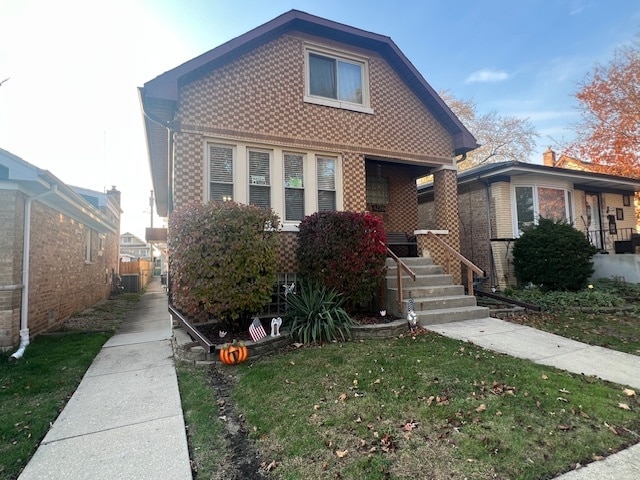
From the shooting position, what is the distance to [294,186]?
784cm

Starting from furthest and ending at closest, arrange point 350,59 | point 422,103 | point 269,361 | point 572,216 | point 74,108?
point 74,108
point 572,216
point 422,103
point 350,59
point 269,361

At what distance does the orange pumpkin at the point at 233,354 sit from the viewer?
4.69m

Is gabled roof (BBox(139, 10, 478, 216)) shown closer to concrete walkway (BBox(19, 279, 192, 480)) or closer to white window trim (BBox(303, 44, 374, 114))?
white window trim (BBox(303, 44, 374, 114))

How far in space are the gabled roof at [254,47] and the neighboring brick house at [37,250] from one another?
88.1 inches

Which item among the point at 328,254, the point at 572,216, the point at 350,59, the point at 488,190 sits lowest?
the point at 328,254

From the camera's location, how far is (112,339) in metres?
7.07

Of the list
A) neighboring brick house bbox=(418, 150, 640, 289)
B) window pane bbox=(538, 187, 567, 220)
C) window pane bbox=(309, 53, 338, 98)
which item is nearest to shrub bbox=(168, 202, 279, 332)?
window pane bbox=(309, 53, 338, 98)

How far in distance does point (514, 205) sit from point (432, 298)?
20.5 ft

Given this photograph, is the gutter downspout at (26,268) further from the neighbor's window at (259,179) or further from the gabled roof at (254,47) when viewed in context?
the neighbor's window at (259,179)

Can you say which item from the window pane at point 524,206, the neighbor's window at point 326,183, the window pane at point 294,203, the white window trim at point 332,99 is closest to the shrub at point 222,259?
the window pane at point 294,203

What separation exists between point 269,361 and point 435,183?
7.04m

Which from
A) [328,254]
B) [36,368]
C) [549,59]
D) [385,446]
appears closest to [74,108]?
[36,368]

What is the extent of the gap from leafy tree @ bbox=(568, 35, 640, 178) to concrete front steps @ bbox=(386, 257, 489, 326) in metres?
17.2

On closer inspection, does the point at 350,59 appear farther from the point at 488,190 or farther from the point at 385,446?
the point at 385,446
